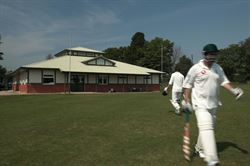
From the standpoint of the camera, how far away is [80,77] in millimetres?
43062

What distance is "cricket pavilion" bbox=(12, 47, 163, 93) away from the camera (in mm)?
39281

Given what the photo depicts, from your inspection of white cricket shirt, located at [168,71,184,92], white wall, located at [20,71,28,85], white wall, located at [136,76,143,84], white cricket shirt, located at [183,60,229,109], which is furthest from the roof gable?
white cricket shirt, located at [183,60,229,109]

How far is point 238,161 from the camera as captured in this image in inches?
224

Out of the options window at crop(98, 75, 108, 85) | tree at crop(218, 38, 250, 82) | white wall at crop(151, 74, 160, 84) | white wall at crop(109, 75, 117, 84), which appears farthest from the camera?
tree at crop(218, 38, 250, 82)

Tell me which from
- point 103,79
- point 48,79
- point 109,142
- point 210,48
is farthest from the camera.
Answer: point 103,79

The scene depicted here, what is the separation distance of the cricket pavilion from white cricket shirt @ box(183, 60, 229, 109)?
35311mm

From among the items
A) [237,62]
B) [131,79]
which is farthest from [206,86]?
[237,62]

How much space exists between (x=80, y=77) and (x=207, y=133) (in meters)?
39.0

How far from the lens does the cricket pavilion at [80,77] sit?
39.3 meters

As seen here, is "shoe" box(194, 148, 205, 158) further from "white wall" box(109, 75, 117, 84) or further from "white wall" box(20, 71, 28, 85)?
"white wall" box(109, 75, 117, 84)

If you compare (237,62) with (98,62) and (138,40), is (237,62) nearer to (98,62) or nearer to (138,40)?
(138,40)

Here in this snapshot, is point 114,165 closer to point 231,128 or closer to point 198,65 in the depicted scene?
point 198,65

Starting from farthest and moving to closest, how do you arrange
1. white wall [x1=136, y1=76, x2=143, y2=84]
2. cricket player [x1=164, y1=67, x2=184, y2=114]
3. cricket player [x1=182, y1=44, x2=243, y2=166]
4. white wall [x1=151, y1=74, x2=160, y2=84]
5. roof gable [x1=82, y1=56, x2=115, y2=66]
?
white wall [x1=151, y1=74, x2=160, y2=84], white wall [x1=136, y1=76, x2=143, y2=84], roof gable [x1=82, y1=56, x2=115, y2=66], cricket player [x1=164, y1=67, x2=184, y2=114], cricket player [x1=182, y1=44, x2=243, y2=166]

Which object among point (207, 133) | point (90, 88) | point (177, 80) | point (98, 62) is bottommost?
point (207, 133)
